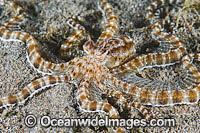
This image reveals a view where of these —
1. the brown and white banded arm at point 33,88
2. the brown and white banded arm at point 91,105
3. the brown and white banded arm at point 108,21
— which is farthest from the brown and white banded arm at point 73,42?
the brown and white banded arm at point 91,105

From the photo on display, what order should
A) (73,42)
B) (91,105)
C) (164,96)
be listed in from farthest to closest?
(73,42)
(164,96)
(91,105)

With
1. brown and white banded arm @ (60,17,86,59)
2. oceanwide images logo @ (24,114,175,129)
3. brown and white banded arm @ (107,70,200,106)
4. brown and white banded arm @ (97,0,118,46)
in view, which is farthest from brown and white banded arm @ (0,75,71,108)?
brown and white banded arm @ (107,70,200,106)

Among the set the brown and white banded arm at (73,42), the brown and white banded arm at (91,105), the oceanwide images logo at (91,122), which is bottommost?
the oceanwide images logo at (91,122)

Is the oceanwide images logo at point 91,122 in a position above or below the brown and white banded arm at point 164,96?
below

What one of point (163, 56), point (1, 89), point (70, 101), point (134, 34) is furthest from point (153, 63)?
point (1, 89)

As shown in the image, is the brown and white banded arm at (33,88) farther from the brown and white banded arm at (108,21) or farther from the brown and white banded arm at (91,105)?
the brown and white banded arm at (108,21)

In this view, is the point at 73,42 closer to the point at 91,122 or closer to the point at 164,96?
the point at 91,122

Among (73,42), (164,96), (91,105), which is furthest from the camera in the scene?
(73,42)

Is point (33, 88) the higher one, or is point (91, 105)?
point (33, 88)

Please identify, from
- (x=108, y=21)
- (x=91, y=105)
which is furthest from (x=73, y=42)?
(x=91, y=105)
